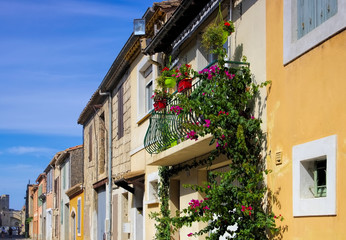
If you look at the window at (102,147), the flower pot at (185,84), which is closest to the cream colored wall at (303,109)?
the flower pot at (185,84)

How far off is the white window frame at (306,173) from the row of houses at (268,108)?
0.04ft

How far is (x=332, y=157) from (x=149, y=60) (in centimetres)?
812

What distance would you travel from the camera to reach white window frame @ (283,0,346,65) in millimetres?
6559

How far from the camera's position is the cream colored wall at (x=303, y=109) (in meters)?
6.40

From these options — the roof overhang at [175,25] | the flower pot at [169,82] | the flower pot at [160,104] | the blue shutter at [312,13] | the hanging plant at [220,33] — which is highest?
the roof overhang at [175,25]

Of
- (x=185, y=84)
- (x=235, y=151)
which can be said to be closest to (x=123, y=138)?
(x=185, y=84)

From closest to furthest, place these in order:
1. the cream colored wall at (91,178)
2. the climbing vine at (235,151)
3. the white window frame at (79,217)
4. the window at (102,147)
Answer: the climbing vine at (235,151) < the window at (102,147) < the cream colored wall at (91,178) < the white window frame at (79,217)

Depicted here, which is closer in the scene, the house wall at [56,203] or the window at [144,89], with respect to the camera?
the window at [144,89]

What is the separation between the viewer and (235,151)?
328 inches

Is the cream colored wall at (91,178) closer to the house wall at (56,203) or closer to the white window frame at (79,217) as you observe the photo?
the white window frame at (79,217)

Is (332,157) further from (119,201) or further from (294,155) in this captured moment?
(119,201)

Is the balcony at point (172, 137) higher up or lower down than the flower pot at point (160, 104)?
lower down

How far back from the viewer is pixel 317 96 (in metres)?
6.84

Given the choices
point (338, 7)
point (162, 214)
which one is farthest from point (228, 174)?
point (162, 214)
